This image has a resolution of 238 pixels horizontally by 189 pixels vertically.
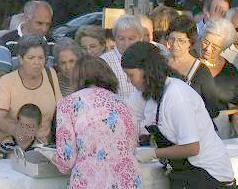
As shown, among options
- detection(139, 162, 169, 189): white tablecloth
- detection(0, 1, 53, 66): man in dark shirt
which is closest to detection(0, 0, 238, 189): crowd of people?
detection(139, 162, 169, 189): white tablecloth

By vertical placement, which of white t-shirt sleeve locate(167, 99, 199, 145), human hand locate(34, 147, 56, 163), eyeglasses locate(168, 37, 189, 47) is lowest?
human hand locate(34, 147, 56, 163)

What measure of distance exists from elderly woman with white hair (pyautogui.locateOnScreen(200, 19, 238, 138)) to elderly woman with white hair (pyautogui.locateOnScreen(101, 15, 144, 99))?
0.51 meters

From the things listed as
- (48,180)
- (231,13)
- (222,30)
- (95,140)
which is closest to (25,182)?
(48,180)

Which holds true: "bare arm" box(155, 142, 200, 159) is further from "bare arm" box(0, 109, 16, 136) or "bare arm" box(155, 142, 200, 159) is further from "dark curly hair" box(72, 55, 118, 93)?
"bare arm" box(0, 109, 16, 136)

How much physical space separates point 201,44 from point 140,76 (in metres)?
1.76

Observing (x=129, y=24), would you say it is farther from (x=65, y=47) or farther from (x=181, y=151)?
(x=181, y=151)

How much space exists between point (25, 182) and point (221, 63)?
93.2 inches

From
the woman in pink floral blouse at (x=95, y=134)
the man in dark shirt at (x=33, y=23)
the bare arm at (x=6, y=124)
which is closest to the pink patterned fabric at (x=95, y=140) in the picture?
the woman in pink floral blouse at (x=95, y=134)

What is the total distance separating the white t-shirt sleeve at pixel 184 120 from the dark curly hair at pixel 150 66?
11cm

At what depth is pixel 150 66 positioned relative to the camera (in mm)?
3879

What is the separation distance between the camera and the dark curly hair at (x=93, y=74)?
379cm

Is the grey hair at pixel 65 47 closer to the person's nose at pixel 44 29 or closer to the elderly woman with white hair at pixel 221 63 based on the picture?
the person's nose at pixel 44 29

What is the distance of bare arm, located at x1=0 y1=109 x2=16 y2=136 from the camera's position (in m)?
4.95

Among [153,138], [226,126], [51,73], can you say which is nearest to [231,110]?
[226,126]
